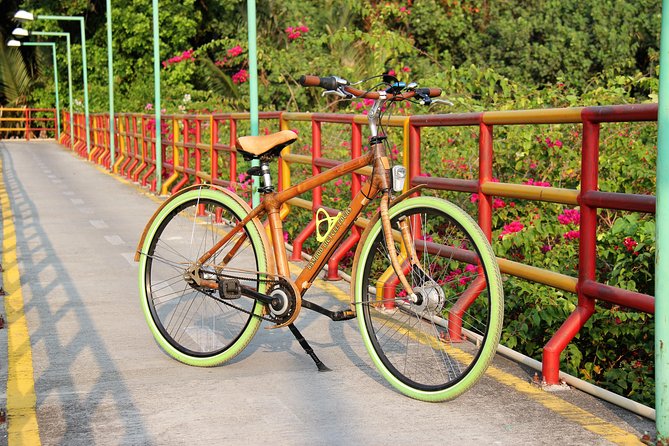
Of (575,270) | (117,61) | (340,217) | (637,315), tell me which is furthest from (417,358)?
(117,61)

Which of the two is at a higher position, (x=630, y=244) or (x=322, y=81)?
(x=322, y=81)

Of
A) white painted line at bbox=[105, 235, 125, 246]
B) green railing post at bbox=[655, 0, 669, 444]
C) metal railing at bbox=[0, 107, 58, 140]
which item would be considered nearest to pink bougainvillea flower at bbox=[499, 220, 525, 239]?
green railing post at bbox=[655, 0, 669, 444]

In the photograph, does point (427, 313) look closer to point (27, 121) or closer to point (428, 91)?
point (428, 91)

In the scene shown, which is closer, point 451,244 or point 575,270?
point 451,244

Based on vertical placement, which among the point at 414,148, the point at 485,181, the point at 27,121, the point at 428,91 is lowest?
the point at 27,121

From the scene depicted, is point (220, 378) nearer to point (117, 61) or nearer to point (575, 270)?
point (575, 270)

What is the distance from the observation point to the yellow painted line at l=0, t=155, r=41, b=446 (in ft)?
16.5

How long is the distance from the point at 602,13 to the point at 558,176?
72.8ft

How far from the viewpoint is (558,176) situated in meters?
9.65

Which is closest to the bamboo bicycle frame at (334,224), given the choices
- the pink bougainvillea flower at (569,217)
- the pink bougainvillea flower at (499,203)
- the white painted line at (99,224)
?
the pink bougainvillea flower at (569,217)

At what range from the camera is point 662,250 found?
15.4 ft

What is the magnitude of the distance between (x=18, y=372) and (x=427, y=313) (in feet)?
7.23

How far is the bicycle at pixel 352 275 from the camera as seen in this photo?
17.7 ft

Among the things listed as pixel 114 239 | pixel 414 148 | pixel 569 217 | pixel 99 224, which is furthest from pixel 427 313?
pixel 99 224
